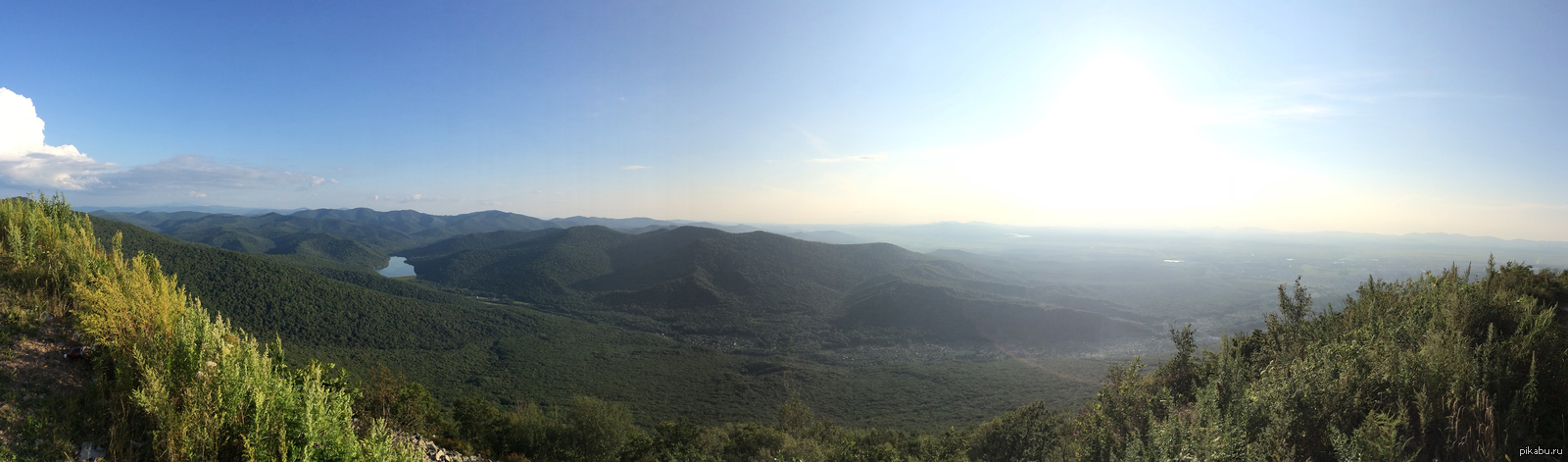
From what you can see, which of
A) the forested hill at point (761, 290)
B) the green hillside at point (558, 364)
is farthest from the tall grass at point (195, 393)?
the forested hill at point (761, 290)

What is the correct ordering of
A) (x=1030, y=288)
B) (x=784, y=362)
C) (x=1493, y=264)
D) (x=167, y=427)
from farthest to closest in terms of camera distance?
(x=1030, y=288), (x=784, y=362), (x=1493, y=264), (x=167, y=427)

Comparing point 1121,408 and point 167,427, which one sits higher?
point 167,427

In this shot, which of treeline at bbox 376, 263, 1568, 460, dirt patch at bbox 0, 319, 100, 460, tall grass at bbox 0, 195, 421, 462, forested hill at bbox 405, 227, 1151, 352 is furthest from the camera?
forested hill at bbox 405, 227, 1151, 352

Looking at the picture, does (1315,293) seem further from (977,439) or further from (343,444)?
(343,444)

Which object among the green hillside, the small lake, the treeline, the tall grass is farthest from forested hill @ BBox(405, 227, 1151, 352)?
the tall grass

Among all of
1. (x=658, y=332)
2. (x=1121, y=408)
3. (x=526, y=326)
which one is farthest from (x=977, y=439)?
(x=526, y=326)

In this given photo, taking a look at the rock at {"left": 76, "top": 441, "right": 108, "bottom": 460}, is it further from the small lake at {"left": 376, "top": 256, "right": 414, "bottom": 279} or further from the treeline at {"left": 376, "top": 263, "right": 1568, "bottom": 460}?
the small lake at {"left": 376, "top": 256, "right": 414, "bottom": 279}

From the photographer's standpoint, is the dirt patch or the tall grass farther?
the dirt patch
